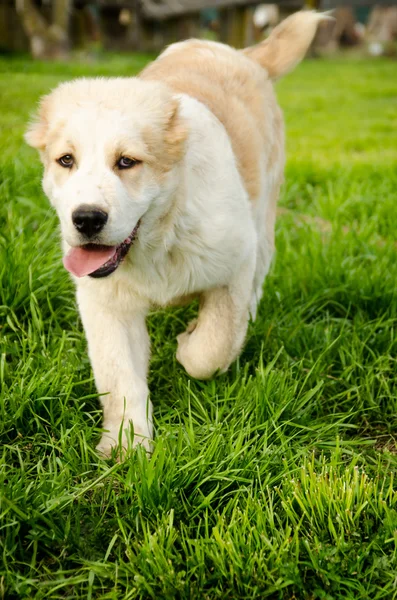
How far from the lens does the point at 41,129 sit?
270cm

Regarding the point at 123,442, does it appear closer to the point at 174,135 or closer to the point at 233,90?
the point at 174,135

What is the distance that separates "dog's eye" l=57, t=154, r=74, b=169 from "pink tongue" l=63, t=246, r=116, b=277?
27 cm

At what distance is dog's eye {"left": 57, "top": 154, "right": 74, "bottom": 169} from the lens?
→ 2.47m

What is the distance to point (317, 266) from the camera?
370 cm

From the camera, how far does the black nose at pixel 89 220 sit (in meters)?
2.25

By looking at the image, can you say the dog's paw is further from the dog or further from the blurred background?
the blurred background

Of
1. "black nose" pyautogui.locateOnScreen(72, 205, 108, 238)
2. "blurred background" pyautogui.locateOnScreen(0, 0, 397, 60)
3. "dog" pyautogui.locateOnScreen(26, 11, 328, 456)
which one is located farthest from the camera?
"blurred background" pyautogui.locateOnScreen(0, 0, 397, 60)

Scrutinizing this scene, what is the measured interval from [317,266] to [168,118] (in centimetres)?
136

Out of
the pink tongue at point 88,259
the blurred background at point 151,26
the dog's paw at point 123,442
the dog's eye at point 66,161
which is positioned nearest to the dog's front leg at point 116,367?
the dog's paw at point 123,442

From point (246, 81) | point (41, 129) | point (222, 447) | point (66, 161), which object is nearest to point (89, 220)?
point (66, 161)

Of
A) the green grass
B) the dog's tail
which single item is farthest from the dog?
the dog's tail

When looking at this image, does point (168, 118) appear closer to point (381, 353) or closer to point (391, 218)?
point (381, 353)

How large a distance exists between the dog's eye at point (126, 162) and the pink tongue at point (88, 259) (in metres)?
0.26

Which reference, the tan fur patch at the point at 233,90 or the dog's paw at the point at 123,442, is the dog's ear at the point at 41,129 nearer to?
the tan fur patch at the point at 233,90
